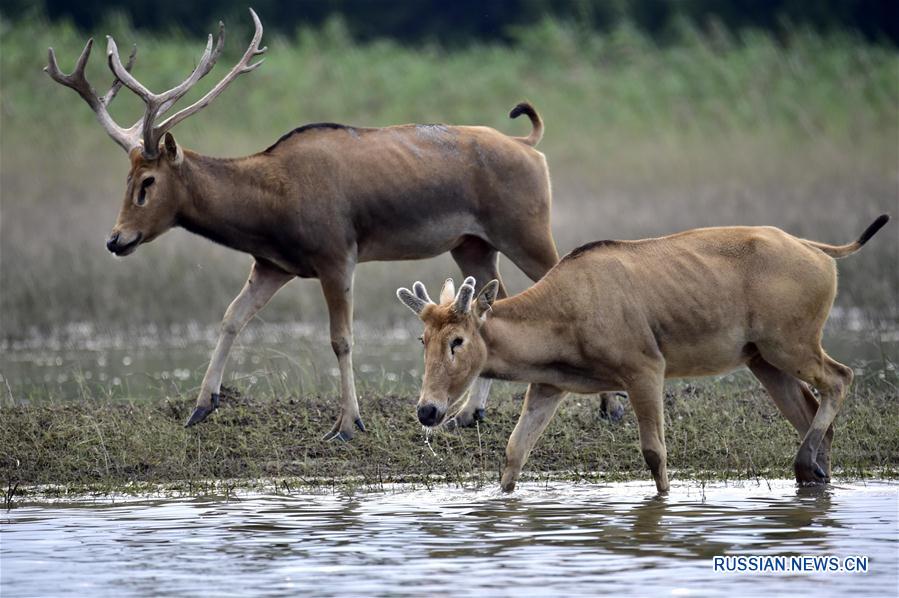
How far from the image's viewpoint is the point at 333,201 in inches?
512

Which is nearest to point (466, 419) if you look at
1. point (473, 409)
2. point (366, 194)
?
point (473, 409)

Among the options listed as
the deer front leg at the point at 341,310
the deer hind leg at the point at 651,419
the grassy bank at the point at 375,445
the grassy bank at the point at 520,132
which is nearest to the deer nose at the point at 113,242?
the grassy bank at the point at 375,445

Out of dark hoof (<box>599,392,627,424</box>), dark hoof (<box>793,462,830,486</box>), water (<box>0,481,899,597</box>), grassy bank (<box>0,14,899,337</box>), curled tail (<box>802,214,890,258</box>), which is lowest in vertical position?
water (<box>0,481,899,597</box>)

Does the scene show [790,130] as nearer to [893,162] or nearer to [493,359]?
[893,162]

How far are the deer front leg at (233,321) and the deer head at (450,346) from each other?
103 inches

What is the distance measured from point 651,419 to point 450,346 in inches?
54.4

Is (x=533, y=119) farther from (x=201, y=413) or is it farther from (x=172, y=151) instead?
(x=201, y=413)

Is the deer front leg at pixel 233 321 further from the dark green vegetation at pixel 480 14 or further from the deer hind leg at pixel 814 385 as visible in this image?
the dark green vegetation at pixel 480 14

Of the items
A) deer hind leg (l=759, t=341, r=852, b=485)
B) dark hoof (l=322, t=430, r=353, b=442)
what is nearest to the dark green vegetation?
dark hoof (l=322, t=430, r=353, b=442)

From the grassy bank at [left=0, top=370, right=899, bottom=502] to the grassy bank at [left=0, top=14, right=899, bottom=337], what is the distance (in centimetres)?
685

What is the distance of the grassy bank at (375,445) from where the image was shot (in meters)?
11.6

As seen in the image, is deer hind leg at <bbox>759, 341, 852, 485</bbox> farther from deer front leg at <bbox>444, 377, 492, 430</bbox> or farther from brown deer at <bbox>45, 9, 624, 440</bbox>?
brown deer at <bbox>45, 9, 624, 440</bbox>

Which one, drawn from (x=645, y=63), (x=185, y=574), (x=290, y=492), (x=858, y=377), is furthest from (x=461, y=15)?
(x=185, y=574)

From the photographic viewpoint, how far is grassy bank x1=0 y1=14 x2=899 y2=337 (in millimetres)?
20719
